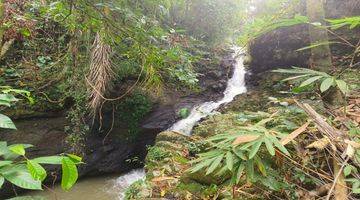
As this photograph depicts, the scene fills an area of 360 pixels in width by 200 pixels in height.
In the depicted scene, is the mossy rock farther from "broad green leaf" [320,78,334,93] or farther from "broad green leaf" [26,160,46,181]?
"broad green leaf" [26,160,46,181]

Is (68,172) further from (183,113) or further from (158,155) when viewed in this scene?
(183,113)

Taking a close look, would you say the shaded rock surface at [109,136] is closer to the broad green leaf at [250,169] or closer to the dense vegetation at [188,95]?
the dense vegetation at [188,95]

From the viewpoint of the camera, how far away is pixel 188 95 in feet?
27.9

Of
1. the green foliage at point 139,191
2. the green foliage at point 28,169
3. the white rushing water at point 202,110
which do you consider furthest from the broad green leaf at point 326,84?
the white rushing water at point 202,110

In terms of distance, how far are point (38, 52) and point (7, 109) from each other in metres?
1.34

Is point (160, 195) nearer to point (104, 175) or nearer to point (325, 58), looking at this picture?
point (325, 58)

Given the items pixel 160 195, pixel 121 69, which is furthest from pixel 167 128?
pixel 160 195

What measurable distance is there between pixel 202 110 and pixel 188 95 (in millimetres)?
1015

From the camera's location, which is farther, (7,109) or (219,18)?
(219,18)

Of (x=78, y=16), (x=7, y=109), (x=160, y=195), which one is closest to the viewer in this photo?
(x=78, y=16)

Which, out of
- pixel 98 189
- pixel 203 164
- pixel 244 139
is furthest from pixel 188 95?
pixel 244 139

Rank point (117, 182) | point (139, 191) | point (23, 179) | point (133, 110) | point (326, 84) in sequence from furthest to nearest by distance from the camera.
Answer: point (133, 110) < point (117, 182) < point (139, 191) < point (326, 84) < point (23, 179)

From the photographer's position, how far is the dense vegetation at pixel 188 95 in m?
1.78

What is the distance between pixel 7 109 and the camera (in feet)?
20.5
